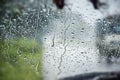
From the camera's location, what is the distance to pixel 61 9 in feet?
6.36

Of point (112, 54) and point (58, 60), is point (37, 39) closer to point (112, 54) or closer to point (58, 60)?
point (58, 60)

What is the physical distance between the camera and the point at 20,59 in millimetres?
1991

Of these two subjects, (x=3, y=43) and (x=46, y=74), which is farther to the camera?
(x=3, y=43)

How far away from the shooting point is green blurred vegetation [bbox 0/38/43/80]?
1.91 metres

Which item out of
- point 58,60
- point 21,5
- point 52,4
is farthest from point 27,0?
point 58,60

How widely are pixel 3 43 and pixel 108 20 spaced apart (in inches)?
32.9

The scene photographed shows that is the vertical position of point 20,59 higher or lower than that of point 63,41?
lower

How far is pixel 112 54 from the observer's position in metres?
1.90

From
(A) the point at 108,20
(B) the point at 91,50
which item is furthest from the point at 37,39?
(A) the point at 108,20

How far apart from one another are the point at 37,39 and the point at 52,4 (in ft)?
0.94

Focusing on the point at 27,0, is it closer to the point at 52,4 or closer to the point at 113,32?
the point at 52,4

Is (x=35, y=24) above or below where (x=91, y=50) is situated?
above

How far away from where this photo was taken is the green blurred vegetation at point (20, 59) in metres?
1.91

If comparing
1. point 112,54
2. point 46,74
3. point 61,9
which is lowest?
point 46,74
